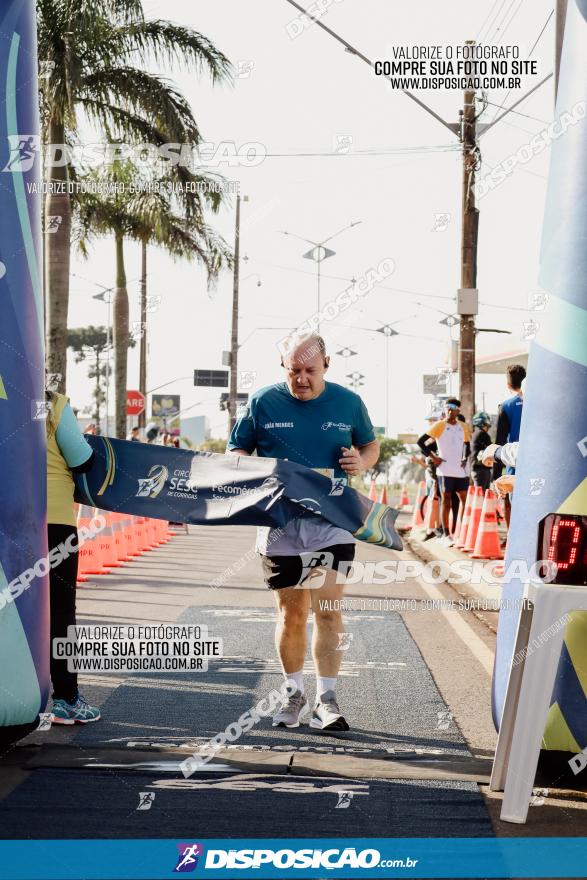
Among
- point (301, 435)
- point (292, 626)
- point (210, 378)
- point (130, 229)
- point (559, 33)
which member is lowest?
point (292, 626)

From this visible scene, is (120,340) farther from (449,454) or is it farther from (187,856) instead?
(187,856)

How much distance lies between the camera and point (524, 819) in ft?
15.6

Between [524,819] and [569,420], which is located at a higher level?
[569,420]

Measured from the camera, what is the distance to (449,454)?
735 inches

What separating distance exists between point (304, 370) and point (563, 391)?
1.69 metres

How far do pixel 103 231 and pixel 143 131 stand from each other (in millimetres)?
8194

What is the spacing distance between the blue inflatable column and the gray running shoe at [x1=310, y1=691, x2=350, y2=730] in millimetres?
1440

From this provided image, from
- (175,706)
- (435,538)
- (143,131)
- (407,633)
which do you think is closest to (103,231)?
(143,131)

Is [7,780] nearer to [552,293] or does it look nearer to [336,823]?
[336,823]

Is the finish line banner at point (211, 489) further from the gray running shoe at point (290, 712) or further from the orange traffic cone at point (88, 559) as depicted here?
the orange traffic cone at point (88, 559)

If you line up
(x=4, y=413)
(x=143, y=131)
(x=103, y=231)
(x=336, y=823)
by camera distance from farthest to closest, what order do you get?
(x=103, y=231)
(x=143, y=131)
(x=4, y=413)
(x=336, y=823)

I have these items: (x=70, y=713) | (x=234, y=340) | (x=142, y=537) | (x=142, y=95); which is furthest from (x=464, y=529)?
(x=234, y=340)

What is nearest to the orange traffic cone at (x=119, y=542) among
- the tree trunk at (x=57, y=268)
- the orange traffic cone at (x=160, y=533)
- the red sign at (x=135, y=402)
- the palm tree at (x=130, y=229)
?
the orange traffic cone at (x=160, y=533)

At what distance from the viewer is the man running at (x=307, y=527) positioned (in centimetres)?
668
